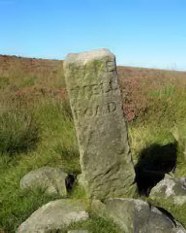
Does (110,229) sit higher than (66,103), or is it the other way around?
(66,103)

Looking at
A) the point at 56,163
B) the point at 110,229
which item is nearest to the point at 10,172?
the point at 56,163

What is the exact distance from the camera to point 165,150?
929 centimetres

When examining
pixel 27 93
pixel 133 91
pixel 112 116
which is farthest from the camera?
pixel 27 93

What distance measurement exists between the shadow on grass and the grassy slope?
11 cm

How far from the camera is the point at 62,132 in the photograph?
34.5 feet

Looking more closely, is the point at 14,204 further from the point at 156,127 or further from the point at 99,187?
the point at 156,127

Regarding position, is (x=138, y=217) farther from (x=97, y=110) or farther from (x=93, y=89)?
(x=93, y=89)

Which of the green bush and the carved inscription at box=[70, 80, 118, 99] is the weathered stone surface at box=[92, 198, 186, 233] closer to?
the carved inscription at box=[70, 80, 118, 99]

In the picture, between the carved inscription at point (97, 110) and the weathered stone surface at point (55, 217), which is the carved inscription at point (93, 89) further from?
the weathered stone surface at point (55, 217)

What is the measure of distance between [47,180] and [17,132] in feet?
8.71

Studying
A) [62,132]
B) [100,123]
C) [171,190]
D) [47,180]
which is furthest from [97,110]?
[62,132]

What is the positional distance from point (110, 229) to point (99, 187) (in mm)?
682

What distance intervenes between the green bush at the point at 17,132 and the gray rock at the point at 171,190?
3.20 metres

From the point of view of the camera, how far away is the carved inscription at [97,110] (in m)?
6.73
